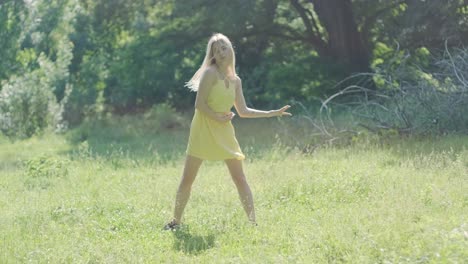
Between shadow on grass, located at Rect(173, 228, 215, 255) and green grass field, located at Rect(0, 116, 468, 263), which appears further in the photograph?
shadow on grass, located at Rect(173, 228, 215, 255)

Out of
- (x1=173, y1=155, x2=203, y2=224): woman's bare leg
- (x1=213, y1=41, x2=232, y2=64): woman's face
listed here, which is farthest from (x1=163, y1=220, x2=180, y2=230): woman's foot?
(x1=213, y1=41, x2=232, y2=64): woman's face

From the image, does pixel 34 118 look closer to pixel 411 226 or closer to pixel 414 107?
pixel 414 107

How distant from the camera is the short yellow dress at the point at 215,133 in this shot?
6.50m

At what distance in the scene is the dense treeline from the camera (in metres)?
17.5

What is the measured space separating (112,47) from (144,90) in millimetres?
4954

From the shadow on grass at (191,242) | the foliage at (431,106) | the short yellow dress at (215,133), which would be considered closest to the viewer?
the shadow on grass at (191,242)

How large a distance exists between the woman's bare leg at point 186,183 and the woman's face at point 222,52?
0.97 meters

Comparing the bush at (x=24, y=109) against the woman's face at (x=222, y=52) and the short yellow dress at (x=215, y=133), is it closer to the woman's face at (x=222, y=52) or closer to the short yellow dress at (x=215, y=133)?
the short yellow dress at (x=215, y=133)

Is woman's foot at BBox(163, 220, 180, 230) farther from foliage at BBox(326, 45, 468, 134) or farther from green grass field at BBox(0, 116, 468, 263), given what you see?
foliage at BBox(326, 45, 468, 134)

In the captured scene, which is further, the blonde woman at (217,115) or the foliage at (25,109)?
the foliage at (25,109)

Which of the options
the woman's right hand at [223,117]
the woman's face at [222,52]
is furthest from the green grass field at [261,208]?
the woman's face at [222,52]

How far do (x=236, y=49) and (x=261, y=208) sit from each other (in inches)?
510

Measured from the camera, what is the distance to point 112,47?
24.8 meters

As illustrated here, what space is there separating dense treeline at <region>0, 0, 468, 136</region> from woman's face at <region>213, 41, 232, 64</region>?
33.1 feet
